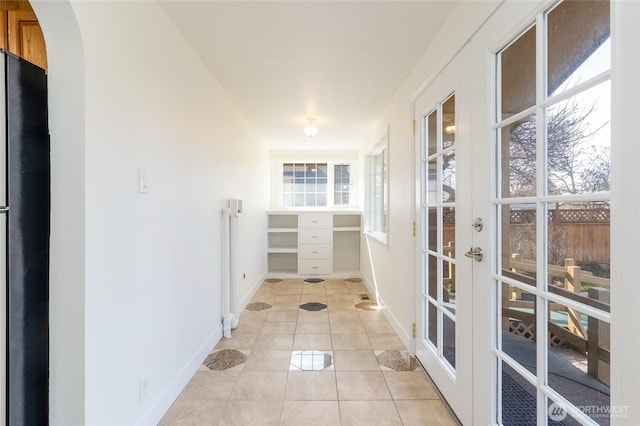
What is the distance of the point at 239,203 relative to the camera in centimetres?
311

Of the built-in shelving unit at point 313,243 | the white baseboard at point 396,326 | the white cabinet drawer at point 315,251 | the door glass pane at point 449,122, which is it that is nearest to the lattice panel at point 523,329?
the door glass pane at point 449,122

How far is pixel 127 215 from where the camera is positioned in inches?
55.0

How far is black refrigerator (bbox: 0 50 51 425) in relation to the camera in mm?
1042

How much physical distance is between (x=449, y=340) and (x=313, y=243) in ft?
11.4

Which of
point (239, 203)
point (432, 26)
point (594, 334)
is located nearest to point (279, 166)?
point (239, 203)

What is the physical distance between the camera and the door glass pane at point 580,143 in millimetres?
856

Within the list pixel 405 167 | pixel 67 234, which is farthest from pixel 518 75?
pixel 67 234

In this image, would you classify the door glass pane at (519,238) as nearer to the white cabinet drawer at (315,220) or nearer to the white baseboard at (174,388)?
the white baseboard at (174,388)

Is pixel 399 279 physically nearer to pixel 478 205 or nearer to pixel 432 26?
pixel 478 205

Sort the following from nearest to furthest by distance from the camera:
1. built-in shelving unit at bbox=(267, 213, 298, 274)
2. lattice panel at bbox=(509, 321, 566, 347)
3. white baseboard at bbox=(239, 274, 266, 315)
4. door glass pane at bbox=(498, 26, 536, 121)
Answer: lattice panel at bbox=(509, 321, 566, 347), door glass pane at bbox=(498, 26, 536, 121), white baseboard at bbox=(239, 274, 266, 315), built-in shelving unit at bbox=(267, 213, 298, 274)

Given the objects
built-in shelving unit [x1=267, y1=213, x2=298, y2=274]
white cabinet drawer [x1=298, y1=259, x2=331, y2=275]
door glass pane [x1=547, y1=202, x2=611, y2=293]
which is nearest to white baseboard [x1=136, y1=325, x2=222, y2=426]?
door glass pane [x1=547, y1=202, x2=611, y2=293]

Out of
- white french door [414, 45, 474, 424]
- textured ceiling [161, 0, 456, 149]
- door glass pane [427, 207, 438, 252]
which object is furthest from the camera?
door glass pane [427, 207, 438, 252]

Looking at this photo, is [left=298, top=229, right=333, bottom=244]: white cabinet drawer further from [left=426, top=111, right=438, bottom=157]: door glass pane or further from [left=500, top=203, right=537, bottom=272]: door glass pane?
[left=500, top=203, right=537, bottom=272]: door glass pane

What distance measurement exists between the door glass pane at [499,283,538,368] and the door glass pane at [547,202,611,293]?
0.18m
